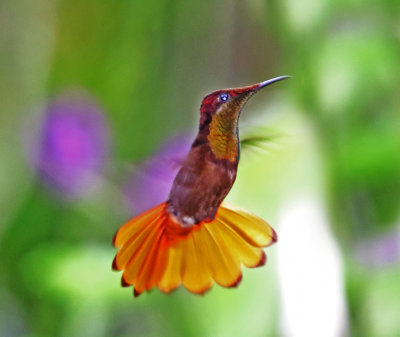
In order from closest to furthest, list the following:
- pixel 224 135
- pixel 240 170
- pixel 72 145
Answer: pixel 224 135, pixel 240 170, pixel 72 145

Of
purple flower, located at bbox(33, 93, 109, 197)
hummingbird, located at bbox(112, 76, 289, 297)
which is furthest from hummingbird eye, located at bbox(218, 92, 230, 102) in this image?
purple flower, located at bbox(33, 93, 109, 197)

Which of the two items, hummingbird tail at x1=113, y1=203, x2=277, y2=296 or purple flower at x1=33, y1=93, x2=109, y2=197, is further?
purple flower at x1=33, y1=93, x2=109, y2=197

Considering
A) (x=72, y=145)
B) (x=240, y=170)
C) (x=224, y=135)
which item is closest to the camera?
(x=224, y=135)

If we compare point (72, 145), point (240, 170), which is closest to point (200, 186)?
point (240, 170)

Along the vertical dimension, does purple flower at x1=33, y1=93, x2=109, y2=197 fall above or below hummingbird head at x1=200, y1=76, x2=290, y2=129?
below

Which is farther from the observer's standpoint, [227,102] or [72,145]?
[72,145]

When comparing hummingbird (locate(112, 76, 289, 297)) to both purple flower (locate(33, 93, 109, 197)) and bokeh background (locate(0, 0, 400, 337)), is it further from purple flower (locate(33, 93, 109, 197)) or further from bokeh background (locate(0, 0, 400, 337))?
purple flower (locate(33, 93, 109, 197))

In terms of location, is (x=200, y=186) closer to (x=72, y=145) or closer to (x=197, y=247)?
(x=197, y=247)

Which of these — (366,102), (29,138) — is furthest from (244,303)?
(29,138)
